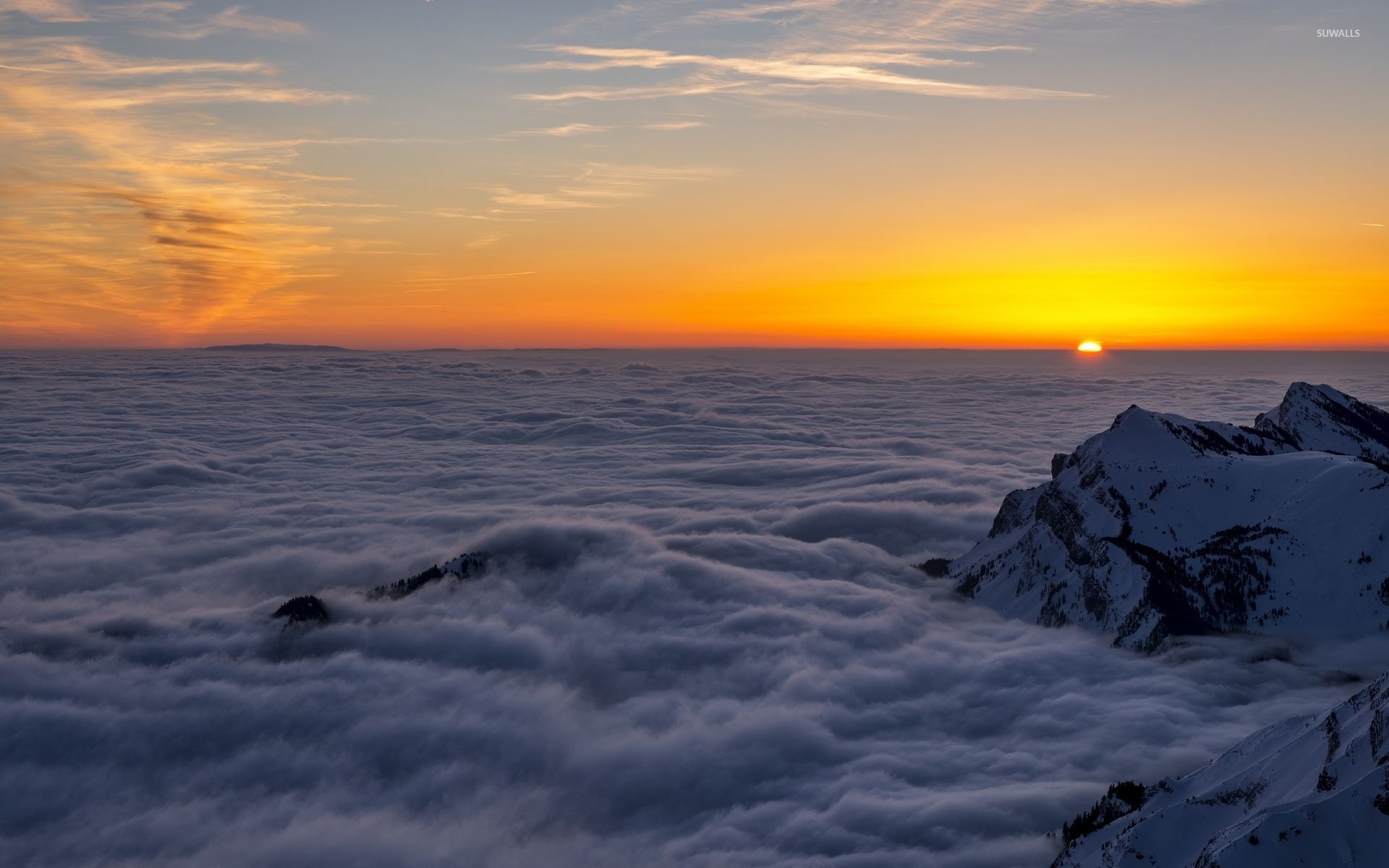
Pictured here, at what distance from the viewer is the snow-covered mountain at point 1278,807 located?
34.7 feet

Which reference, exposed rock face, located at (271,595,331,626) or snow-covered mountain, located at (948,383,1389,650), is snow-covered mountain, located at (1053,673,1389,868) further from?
exposed rock face, located at (271,595,331,626)

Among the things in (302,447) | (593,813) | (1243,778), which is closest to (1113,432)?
(1243,778)

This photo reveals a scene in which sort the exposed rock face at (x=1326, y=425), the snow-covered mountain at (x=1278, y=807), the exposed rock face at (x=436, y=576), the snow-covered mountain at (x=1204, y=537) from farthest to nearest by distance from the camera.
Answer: the exposed rock face at (x=436, y=576) < the exposed rock face at (x=1326, y=425) < the snow-covered mountain at (x=1204, y=537) < the snow-covered mountain at (x=1278, y=807)

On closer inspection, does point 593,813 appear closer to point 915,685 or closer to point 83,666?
point 915,685

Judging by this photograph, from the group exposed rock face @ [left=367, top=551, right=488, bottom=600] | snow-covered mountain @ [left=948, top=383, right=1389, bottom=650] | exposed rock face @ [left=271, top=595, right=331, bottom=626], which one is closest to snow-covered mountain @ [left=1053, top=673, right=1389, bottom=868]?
snow-covered mountain @ [left=948, top=383, right=1389, bottom=650]

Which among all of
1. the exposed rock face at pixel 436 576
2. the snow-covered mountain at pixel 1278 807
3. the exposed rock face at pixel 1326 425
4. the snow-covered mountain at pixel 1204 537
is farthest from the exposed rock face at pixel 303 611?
the exposed rock face at pixel 1326 425

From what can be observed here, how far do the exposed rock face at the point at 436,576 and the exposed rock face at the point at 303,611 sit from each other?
4.11 meters

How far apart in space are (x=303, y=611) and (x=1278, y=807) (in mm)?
44037

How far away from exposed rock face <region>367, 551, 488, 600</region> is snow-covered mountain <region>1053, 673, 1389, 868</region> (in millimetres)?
41987

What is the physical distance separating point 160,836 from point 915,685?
26.9m

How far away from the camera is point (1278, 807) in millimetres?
11094

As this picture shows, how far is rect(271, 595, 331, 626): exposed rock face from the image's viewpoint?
43.7 m

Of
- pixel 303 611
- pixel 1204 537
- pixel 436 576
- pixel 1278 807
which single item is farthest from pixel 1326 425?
pixel 303 611

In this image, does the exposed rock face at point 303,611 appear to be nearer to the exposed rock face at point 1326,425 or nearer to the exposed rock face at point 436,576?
the exposed rock face at point 436,576
